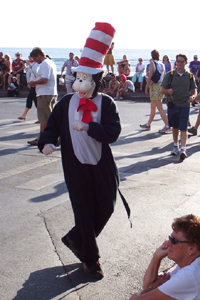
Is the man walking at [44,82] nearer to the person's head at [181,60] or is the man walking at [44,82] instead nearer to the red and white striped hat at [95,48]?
the person's head at [181,60]

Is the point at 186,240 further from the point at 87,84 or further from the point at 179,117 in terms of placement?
the point at 179,117

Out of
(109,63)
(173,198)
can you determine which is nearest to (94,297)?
(173,198)

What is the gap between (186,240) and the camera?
7.40 ft

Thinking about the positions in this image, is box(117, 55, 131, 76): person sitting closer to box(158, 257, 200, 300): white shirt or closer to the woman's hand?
the woman's hand

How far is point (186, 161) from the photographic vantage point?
725 cm

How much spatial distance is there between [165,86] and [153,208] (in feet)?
11.5

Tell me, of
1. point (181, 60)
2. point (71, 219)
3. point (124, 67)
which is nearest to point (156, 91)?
point (181, 60)

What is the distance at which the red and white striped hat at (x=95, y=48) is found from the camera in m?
3.52

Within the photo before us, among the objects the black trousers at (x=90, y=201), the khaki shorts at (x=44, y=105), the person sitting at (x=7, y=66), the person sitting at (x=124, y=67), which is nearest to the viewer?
the black trousers at (x=90, y=201)

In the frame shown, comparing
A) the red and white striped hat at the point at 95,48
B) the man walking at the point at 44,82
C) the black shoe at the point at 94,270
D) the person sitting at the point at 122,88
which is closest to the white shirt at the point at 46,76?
the man walking at the point at 44,82

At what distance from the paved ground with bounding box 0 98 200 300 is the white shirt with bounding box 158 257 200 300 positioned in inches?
40.1

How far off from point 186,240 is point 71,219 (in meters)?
2.44

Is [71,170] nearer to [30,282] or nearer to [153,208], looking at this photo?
[30,282]

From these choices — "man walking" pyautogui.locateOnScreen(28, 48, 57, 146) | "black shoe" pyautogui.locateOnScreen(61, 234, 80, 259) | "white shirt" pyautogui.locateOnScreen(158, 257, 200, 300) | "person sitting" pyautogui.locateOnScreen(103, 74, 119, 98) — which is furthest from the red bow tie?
"person sitting" pyautogui.locateOnScreen(103, 74, 119, 98)
